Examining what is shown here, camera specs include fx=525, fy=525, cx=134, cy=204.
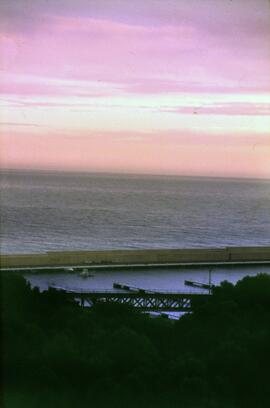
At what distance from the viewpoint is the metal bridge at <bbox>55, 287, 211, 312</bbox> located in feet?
5.65

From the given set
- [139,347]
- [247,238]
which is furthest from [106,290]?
[247,238]

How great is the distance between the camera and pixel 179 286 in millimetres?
1779

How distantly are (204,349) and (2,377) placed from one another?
2.07ft

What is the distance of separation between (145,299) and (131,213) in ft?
0.97

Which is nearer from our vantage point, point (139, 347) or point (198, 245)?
point (139, 347)

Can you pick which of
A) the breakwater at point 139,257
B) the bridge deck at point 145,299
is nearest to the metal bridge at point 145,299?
the bridge deck at point 145,299

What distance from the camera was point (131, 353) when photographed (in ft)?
5.33

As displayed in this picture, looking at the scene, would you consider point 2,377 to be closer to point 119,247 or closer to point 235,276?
point 119,247

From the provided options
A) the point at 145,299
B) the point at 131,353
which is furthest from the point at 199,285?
the point at 131,353

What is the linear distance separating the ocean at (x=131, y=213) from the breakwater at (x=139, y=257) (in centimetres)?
2

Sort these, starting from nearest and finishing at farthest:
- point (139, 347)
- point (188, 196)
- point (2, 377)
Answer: point (2, 377) < point (139, 347) < point (188, 196)

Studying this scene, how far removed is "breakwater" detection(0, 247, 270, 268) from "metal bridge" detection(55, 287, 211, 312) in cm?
10

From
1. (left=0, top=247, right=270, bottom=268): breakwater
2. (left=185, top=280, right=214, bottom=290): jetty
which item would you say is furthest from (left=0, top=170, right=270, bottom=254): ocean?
(left=185, top=280, right=214, bottom=290): jetty

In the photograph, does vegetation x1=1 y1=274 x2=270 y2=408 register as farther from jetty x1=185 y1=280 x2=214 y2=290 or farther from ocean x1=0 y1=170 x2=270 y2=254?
ocean x1=0 y1=170 x2=270 y2=254
